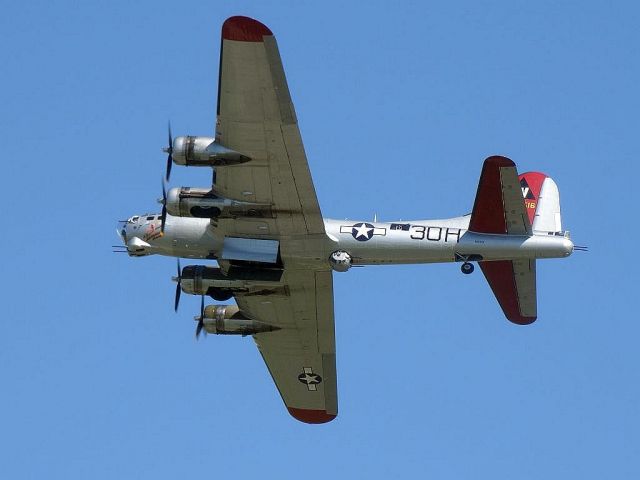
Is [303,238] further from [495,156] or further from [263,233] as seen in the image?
[495,156]

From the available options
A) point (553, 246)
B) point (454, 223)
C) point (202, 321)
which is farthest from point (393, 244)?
point (202, 321)

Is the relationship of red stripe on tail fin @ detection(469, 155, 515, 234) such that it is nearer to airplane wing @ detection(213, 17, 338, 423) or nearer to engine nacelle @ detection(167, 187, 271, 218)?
airplane wing @ detection(213, 17, 338, 423)

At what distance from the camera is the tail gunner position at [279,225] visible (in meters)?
35.8

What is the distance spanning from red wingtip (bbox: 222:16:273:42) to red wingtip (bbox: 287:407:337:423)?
1717 centimetres

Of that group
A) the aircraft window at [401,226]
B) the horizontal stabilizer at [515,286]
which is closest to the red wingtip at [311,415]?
the horizontal stabilizer at [515,286]

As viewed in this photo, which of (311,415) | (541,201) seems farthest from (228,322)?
(541,201)

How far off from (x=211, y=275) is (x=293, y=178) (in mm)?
5344

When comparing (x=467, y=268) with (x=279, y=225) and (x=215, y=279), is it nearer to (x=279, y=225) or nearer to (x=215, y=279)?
(x=279, y=225)

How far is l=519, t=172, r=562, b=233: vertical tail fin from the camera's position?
39844mm

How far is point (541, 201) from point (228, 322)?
11.8m

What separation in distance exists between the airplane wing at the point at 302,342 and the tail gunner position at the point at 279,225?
0.08 m

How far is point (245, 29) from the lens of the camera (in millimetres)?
34406

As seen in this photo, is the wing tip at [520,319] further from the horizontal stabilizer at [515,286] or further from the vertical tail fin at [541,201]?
the vertical tail fin at [541,201]

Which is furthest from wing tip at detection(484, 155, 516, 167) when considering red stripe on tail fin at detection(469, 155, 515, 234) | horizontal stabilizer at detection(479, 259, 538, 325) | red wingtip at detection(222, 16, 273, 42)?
red wingtip at detection(222, 16, 273, 42)
